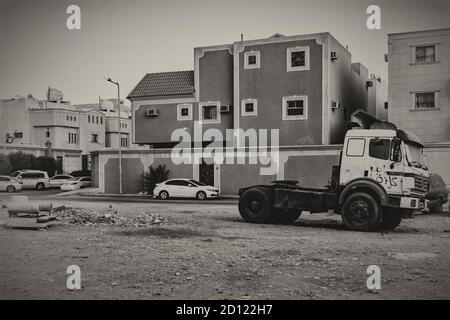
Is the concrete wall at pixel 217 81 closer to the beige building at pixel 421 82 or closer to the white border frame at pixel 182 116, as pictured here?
the white border frame at pixel 182 116

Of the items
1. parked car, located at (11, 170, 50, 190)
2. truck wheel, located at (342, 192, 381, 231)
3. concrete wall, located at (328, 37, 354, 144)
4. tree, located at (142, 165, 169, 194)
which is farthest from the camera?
tree, located at (142, 165, 169, 194)

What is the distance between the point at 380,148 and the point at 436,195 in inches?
272

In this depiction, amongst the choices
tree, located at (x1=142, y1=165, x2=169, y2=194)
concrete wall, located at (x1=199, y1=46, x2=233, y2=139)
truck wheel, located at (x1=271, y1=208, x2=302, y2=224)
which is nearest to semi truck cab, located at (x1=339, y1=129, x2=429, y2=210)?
truck wheel, located at (x1=271, y1=208, x2=302, y2=224)

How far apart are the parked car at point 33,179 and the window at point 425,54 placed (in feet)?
81.5

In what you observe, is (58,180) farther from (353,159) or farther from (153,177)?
(353,159)

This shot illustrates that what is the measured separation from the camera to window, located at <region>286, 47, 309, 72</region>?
34.5 metres

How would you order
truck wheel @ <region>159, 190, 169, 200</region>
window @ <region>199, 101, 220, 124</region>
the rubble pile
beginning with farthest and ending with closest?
1. window @ <region>199, 101, 220, 124</region>
2. truck wheel @ <region>159, 190, 169, 200</region>
3. the rubble pile

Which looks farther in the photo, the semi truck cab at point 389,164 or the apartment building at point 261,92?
the apartment building at point 261,92

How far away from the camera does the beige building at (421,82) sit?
32031 mm

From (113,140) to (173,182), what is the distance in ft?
85.4

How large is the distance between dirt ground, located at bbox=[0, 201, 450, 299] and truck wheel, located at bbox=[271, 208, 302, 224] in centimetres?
122

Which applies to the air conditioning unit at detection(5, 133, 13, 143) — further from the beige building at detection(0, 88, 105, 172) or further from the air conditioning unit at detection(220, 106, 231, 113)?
the air conditioning unit at detection(220, 106, 231, 113)

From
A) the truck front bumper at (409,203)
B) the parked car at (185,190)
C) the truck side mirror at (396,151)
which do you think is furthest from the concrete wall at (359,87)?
the truck front bumper at (409,203)

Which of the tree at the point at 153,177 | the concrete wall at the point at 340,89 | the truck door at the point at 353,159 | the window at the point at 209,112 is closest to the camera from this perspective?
the truck door at the point at 353,159
